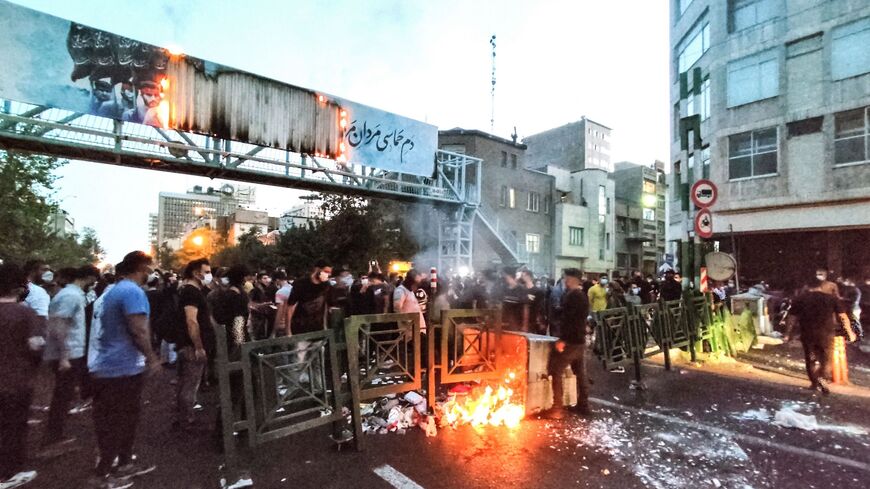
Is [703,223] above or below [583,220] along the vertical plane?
below

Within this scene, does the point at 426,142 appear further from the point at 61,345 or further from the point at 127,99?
the point at 61,345

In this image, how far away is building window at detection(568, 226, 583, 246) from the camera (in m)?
36.2

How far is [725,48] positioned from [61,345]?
82.0 feet

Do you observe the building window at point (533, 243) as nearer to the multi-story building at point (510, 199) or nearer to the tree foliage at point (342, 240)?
the multi-story building at point (510, 199)

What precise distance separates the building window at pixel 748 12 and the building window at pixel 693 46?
1286 millimetres

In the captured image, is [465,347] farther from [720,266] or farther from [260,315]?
[720,266]

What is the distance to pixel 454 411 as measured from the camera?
18.0 ft

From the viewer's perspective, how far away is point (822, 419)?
571cm

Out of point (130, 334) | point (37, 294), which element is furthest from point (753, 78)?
point (37, 294)

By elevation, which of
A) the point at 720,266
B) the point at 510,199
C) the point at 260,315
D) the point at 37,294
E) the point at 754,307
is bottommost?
the point at 754,307

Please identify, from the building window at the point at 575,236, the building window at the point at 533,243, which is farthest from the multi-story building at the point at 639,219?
the building window at the point at 533,243

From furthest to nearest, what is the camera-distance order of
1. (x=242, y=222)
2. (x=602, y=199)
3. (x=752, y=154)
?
(x=242, y=222)
(x=602, y=199)
(x=752, y=154)

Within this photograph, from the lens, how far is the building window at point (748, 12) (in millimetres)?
19109

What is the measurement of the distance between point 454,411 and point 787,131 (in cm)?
2032
